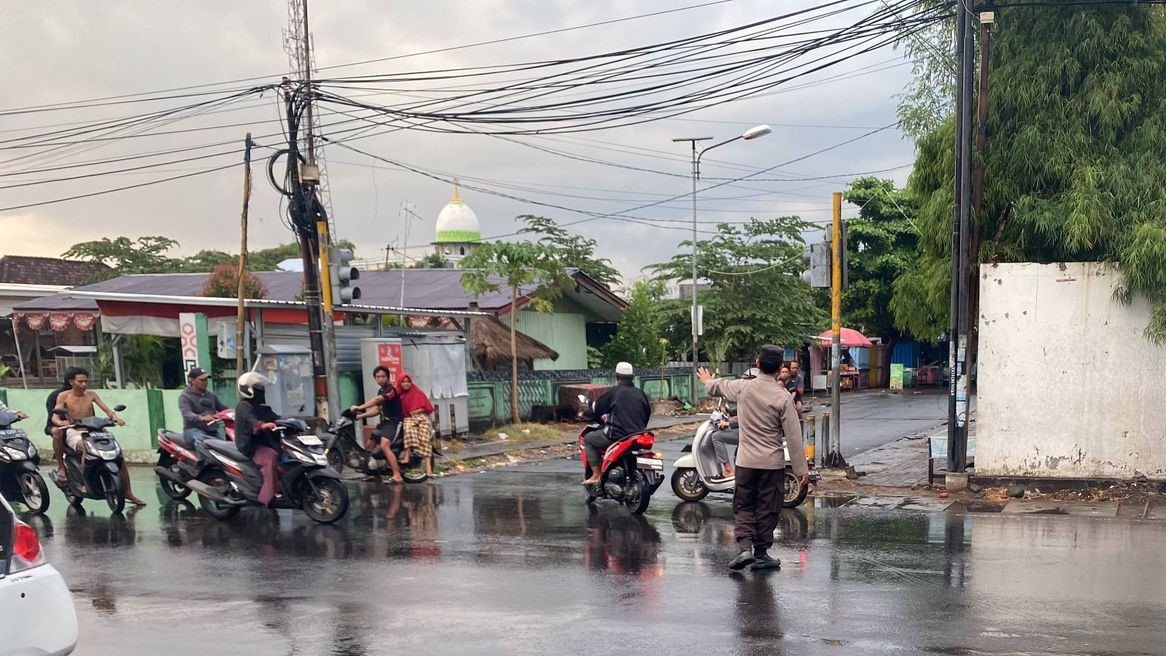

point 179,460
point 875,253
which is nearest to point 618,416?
point 179,460

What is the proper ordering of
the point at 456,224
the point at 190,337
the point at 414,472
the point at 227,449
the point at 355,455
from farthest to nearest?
1. the point at 456,224
2. the point at 190,337
3. the point at 355,455
4. the point at 414,472
5. the point at 227,449

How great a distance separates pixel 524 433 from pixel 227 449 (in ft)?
37.0

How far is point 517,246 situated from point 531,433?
405 cm

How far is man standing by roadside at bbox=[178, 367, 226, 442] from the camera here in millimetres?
12766

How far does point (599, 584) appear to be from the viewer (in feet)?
26.0

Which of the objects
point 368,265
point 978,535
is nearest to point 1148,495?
point 978,535

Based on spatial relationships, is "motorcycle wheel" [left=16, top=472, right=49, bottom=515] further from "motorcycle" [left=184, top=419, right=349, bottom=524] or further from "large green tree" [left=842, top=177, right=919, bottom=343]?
"large green tree" [left=842, top=177, right=919, bottom=343]

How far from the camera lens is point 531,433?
22406 millimetres

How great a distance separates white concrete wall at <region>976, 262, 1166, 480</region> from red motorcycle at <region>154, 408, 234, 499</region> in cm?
906

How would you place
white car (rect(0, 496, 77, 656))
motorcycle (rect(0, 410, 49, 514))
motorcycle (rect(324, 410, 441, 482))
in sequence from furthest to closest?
motorcycle (rect(324, 410, 441, 482)) < motorcycle (rect(0, 410, 49, 514)) < white car (rect(0, 496, 77, 656))

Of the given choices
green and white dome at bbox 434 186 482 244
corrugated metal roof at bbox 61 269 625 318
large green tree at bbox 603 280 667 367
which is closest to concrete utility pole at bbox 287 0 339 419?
corrugated metal roof at bbox 61 269 625 318

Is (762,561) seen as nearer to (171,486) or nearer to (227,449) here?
(227,449)

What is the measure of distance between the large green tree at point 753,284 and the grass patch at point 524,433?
13924 mm

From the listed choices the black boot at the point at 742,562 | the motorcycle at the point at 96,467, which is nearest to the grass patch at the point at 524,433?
the motorcycle at the point at 96,467
